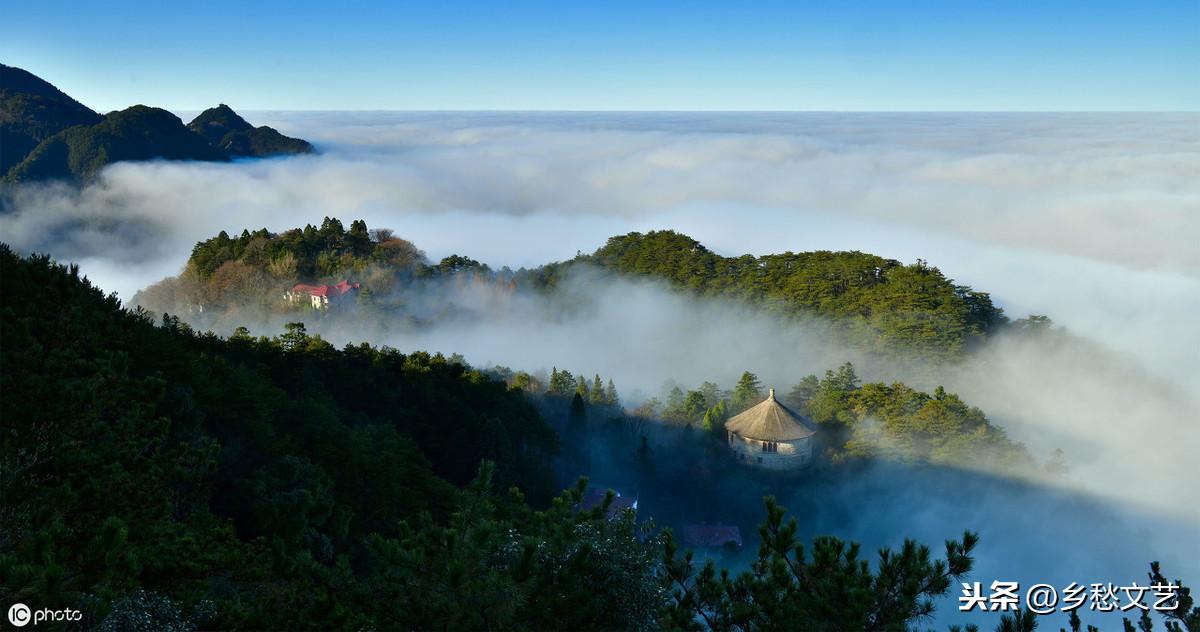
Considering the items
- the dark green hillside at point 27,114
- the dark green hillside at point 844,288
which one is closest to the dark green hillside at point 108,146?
the dark green hillside at point 27,114

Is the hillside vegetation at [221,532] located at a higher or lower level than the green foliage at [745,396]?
higher

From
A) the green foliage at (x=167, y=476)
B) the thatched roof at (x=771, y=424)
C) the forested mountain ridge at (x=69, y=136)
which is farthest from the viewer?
the forested mountain ridge at (x=69, y=136)

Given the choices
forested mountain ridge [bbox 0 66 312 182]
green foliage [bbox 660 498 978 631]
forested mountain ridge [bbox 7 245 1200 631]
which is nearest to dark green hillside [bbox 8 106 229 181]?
forested mountain ridge [bbox 0 66 312 182]

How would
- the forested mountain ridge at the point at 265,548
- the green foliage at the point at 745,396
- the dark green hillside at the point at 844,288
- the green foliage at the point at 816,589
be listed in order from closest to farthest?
the green foliage at the point at 816,589, the forested mountain ridge at the point at 265,548, the green foliage at the point at 745,396, the dark green hillside at the point at 844,288

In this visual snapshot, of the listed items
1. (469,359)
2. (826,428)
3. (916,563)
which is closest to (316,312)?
(469,359)

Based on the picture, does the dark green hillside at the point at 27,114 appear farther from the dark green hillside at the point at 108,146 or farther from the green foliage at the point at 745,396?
the green foliage at the point at 745,396

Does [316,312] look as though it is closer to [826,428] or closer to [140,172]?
[826,428]

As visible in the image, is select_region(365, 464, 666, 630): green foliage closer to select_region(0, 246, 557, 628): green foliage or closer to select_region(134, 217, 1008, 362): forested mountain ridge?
select_region(0, 246, 557, 628): green foliage

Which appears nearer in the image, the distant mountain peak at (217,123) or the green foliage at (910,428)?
the green foliage at (910,428)
